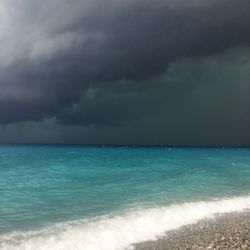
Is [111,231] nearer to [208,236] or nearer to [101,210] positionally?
[208,236]

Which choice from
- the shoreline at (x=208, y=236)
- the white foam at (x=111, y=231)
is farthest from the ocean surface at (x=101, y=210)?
the shoreline at (x=208, y=236)

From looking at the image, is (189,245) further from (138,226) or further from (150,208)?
(150,208)

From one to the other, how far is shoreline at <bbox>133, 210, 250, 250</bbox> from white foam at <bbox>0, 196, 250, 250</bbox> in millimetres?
908

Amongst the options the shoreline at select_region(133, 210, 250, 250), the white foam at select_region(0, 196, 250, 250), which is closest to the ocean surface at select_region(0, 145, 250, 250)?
the white foam at select_region(0, 196, 250, 250)

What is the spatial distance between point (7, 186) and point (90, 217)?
1957 centimetres

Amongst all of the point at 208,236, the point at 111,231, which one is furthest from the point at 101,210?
the point at 208,236

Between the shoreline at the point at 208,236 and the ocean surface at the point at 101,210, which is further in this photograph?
the ocean surface at the point at 101,210

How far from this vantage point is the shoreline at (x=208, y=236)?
1614cm

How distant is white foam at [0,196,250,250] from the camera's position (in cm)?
1698

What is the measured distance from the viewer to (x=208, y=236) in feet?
59.0

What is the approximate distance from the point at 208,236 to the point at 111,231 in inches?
198

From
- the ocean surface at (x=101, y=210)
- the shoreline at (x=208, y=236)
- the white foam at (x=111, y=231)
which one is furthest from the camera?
the ocean surface at (x=101, y=210)

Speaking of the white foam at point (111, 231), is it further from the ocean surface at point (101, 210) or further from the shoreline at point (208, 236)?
the shoreline at point (208, 236)

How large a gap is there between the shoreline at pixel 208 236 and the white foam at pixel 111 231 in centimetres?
91
